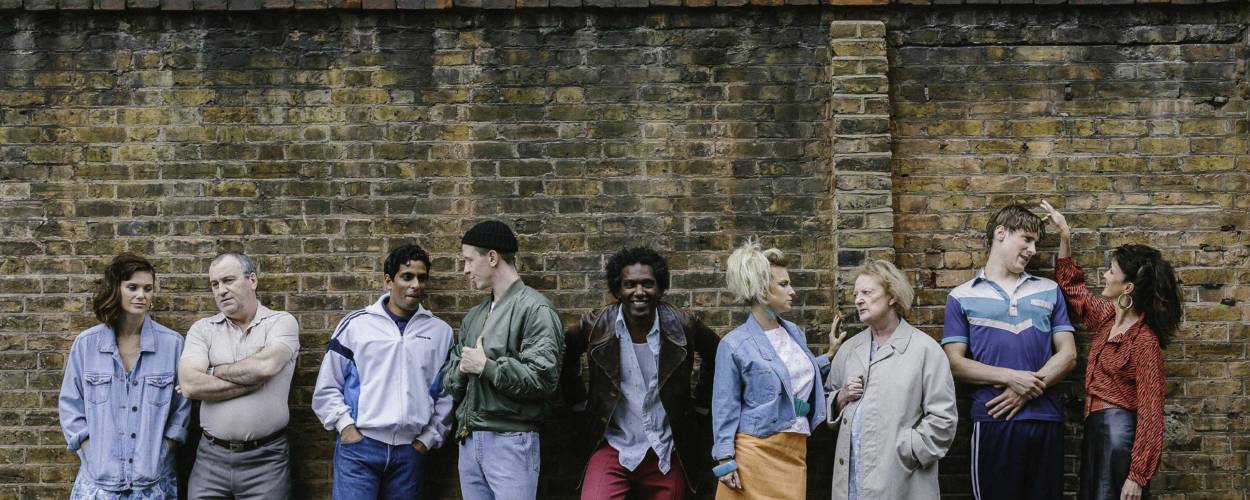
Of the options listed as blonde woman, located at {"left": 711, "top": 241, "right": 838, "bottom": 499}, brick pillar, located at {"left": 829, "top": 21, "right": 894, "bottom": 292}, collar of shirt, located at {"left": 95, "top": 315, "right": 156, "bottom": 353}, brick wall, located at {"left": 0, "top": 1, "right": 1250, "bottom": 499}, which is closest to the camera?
blonde woman, located at {"left": 711, "top": 241, "right": 838, "bottom": 499}

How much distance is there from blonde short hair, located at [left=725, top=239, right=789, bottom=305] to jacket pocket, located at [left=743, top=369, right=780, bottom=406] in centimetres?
39

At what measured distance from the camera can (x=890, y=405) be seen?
15.9 feet

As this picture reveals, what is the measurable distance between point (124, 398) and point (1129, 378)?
17.3 feet

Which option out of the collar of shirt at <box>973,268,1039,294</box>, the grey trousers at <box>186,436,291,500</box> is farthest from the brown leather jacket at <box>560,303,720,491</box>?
the grey trousers at <box>186,436,291,500</box>

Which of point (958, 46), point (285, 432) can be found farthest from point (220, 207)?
point (958, 46)

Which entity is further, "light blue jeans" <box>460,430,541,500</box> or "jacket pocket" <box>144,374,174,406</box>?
"jacket pocket" <box>144,374,174,406</box>

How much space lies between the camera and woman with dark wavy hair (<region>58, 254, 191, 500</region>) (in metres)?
5.20

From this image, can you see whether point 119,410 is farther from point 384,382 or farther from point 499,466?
point 499,466

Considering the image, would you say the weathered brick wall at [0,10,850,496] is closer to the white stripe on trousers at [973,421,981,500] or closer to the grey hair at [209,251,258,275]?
the grey hair at [209,251,258,275]

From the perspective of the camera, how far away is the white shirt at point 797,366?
501 centimetres

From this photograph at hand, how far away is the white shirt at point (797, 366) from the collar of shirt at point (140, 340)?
3.28 m

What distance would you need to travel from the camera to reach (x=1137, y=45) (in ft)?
19.1

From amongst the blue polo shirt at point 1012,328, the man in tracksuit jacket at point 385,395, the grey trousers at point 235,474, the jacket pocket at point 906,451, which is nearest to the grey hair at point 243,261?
the man in tracksuit jacket at point 385,395

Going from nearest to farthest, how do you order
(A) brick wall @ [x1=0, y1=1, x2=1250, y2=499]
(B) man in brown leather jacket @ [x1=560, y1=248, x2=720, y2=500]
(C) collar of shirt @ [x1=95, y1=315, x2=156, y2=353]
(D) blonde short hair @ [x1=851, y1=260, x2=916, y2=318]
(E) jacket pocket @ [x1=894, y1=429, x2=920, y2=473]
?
(E) jacket pocket @ [x1=894, y1=429, x2=920, y2=473] → (D) blonde short hair @ [x1=851, y1=260, x2=916, y2=318] → (B) man in brown leather jacket @ [x1=560, y1=248, x2=720, y2=500] → (C) collar of shirt @ [x1=95, y1=315, x2=156, y2=353] → (A) brick wall @ [x1=0, y1=1, x2=1250, y2=499]
